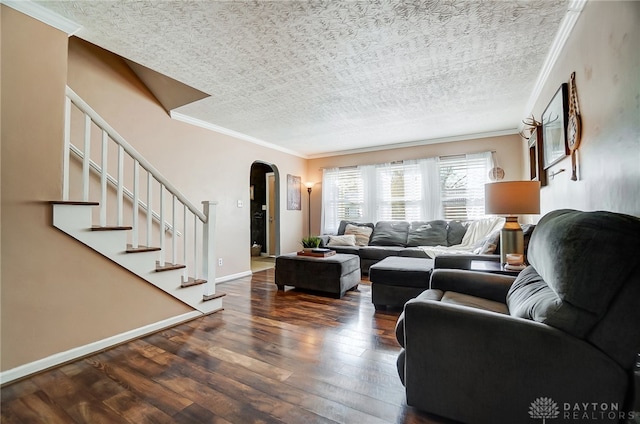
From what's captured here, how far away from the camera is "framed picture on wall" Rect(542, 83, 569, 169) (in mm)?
2074

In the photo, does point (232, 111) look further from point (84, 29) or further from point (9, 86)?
point (9, 86)

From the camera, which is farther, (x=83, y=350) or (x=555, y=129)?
(x=555, y=129)

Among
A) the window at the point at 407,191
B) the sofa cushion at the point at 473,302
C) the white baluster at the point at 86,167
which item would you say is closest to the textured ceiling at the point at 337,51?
the white baluster at the point at 86,167

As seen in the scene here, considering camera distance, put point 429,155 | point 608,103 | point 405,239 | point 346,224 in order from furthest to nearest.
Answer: point 346,224, point 429,155, point 405,239, point 608,103

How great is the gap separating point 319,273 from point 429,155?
316 centimetres

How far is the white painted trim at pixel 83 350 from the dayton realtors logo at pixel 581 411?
2668 mm

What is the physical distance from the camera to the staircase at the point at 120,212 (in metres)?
2.09

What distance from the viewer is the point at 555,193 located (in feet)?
8.21

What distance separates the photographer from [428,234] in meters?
4.69

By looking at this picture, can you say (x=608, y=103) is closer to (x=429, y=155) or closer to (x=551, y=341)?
(x=551, y=341)

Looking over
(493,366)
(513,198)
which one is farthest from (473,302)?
(513,198)

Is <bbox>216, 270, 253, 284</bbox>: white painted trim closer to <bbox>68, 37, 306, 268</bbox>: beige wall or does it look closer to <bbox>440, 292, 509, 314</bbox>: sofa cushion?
<bbox>68, 37, 306, 268</bbox>: beige wall

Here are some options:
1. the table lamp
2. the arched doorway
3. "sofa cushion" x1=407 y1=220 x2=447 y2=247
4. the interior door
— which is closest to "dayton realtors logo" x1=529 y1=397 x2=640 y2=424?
the table lamp

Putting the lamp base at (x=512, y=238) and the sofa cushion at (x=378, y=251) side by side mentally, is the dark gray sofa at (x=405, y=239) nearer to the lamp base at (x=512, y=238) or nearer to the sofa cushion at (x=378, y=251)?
the sofa cushion at (x=378, y=251)
